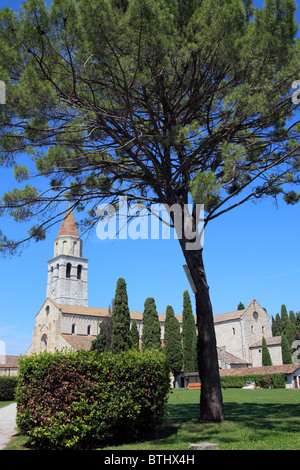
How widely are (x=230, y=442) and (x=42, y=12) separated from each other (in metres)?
7.80

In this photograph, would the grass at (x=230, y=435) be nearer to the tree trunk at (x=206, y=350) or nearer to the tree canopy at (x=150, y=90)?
the tree trunk at (x=206, y=350)

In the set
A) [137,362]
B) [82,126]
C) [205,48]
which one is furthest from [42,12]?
[137,362]

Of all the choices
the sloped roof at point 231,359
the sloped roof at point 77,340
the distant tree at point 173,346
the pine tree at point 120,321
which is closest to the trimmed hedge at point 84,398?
the pine tree at point 120,321

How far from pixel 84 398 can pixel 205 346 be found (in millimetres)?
3075

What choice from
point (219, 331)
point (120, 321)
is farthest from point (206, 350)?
point (219, 331)

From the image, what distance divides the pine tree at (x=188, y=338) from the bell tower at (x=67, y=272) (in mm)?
28551

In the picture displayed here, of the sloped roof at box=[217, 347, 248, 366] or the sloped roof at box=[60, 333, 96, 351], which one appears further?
the sloped roof at box=[217, 347, 248, 366]

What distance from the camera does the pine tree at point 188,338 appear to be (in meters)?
38.4

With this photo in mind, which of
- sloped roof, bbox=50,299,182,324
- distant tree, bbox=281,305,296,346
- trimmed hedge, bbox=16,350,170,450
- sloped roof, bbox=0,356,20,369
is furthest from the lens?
distant tree, bbox=281,305,296,346

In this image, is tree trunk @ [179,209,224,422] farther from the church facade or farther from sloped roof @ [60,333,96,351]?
the church facade

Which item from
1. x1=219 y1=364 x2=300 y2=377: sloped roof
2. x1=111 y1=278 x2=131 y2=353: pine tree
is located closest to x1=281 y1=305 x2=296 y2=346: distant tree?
x1=219 y1=364 x2=300 y2=377: sloped roof

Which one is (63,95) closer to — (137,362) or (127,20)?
(127,20)

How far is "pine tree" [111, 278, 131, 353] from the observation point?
103 feet

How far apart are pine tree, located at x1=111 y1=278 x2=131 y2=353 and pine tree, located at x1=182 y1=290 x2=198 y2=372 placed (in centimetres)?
883
